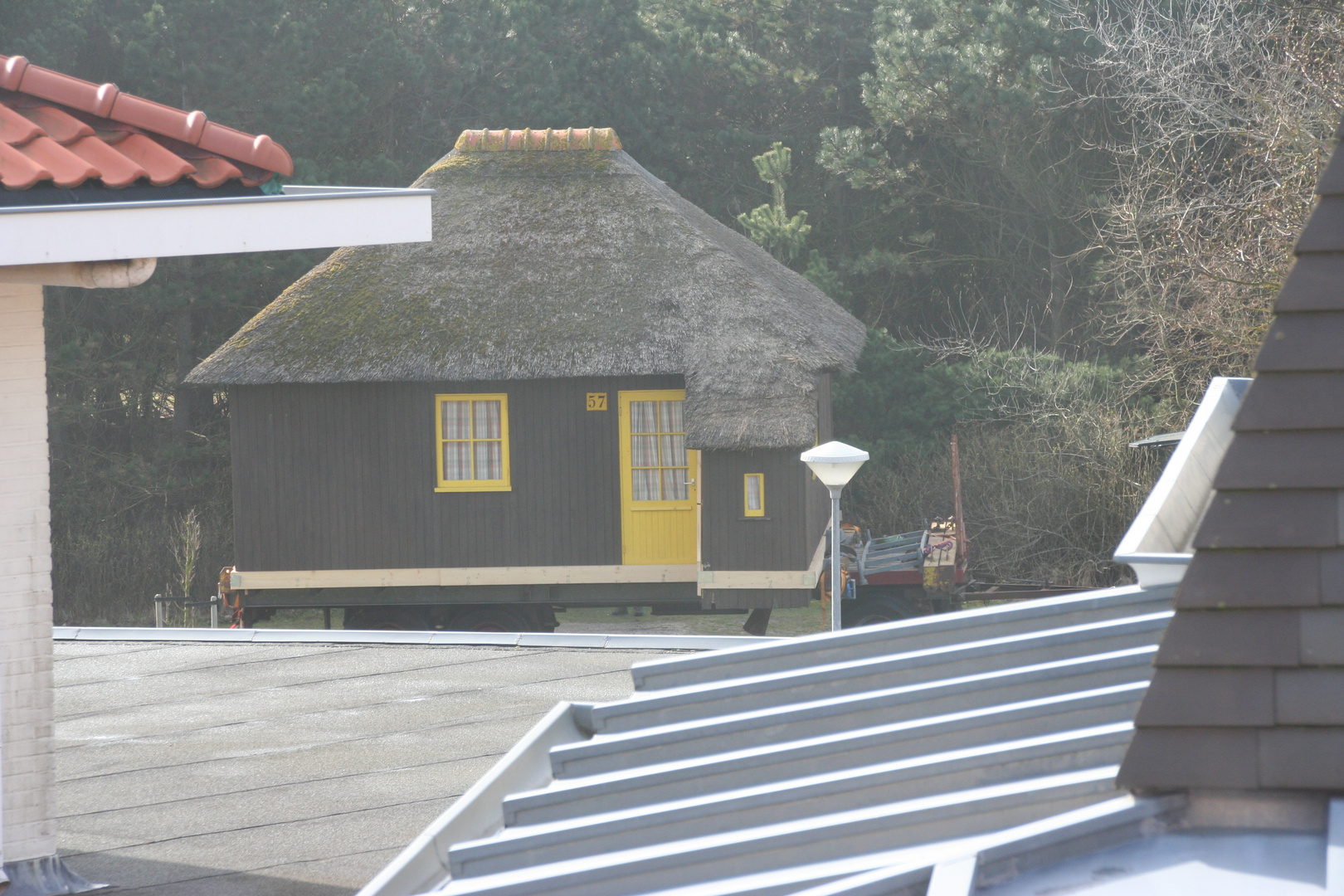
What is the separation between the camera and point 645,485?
15992 millimetres

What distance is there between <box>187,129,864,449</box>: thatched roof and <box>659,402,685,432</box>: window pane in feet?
1.62

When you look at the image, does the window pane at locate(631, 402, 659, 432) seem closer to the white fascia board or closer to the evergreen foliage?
the evergreen foliage

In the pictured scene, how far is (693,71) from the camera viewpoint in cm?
2794

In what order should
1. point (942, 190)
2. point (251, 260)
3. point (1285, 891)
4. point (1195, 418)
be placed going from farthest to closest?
point (942, 190) → point (251, 260) → point (1195, 418) → point (1285, 891)

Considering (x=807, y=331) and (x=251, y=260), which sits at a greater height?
(x=251, y=260)

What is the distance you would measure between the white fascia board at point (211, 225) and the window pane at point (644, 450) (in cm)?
1151

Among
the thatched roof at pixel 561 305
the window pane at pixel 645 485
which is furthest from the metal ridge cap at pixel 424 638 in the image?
the window pane at pixel 645 485

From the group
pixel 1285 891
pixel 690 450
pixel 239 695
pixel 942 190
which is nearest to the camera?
pixel 1285 891

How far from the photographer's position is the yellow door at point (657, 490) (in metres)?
16.0

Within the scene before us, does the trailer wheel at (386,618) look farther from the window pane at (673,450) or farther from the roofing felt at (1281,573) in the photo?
the roofing felt at (1281,573)

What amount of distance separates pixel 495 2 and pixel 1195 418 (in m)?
24.5

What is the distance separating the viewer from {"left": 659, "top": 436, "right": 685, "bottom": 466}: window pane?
1596cm

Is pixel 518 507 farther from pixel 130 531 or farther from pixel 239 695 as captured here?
pixel 130 531

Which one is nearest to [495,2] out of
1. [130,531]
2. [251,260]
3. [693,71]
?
[693,71]
